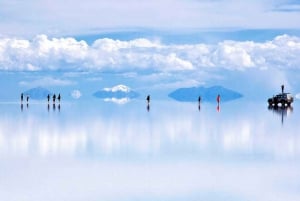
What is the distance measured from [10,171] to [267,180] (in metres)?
14.3

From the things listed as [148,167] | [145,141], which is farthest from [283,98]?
[148,167]

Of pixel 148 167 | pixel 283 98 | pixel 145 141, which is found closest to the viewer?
pixel 148 167

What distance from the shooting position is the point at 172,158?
1784 inches

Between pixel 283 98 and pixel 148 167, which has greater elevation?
pixel 148 167

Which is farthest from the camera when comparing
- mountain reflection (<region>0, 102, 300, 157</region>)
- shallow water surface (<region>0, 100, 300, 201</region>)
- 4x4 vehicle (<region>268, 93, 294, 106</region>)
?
4x4 vehicle (<region>268, 93, 294, 106</region>)

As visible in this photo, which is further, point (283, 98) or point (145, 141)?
point (283, 98)

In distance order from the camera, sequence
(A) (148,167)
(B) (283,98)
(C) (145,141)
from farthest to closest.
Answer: (B) (283,98) → (C) (145,141) → (A) (148,167)

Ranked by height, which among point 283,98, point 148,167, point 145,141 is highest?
point 148,167

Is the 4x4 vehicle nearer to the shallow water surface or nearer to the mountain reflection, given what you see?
the mountain reflection

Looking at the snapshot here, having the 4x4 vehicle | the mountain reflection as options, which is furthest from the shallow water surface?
the 4x4 vehicle

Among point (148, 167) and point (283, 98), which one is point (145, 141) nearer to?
A: point (148, 167)

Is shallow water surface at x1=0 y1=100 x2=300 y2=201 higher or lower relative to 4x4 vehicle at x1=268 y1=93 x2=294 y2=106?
higher

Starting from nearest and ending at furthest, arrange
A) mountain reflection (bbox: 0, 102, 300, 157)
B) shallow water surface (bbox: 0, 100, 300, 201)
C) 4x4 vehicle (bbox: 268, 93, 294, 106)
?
shallow water surface (bbox: 0, 100, 300, 201), mountain reflection (bbox: 0, 102, 300, 157), 4x4 vehicle (bbox: 268, 93, 294, 106)

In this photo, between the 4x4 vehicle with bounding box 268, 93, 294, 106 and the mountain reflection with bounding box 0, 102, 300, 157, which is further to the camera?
the 4x4 vehicle with bounding box 268, 93, 294, 106
